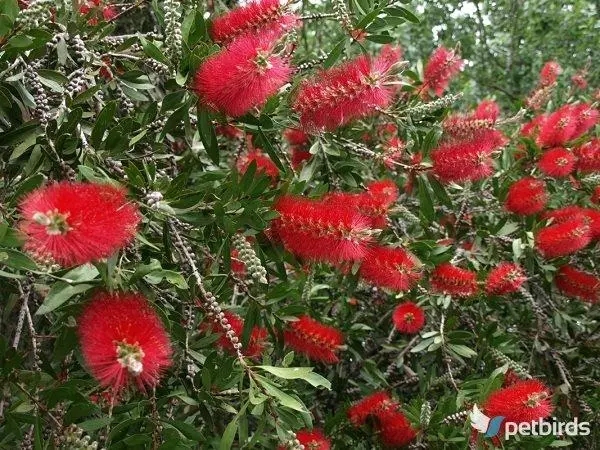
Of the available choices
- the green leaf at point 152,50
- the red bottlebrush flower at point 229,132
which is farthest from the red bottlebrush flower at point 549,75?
the green leaf at point 152,50

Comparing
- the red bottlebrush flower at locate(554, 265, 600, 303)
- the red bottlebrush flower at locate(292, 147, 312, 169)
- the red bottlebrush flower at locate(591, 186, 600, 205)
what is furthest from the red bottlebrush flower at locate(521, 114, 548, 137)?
the red bottlebrush flower at locate(292, 147, 312, 169)

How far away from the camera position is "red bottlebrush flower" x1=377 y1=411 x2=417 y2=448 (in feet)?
8.14

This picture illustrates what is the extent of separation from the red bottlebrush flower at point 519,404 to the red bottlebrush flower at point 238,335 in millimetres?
709

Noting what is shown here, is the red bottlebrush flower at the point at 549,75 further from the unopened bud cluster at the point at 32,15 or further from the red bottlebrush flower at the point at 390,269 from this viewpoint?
the unopened bud cluster at the point at 32,15

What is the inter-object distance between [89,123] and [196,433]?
904 millimetres

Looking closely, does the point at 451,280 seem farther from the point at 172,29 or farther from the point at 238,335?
the point at 172,29

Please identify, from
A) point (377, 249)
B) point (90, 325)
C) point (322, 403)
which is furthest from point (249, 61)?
point (322, 403)

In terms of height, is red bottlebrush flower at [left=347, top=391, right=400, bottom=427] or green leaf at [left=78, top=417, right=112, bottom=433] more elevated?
green leaf at [left=78, top=417, right=112, bottom=433]

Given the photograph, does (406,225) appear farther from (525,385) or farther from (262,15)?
(262,15)

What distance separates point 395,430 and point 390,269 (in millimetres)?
752

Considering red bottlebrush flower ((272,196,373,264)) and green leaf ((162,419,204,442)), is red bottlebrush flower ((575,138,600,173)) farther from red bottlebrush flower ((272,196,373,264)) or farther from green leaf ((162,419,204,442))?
green leaf ((162,419,204,442))

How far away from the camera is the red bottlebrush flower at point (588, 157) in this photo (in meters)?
3.06

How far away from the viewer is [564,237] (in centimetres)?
265

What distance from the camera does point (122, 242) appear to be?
1312 mm
